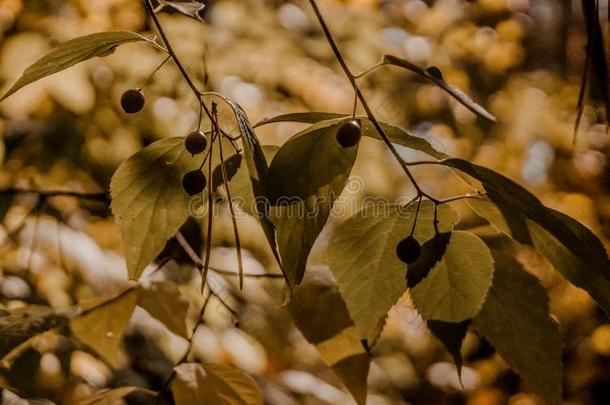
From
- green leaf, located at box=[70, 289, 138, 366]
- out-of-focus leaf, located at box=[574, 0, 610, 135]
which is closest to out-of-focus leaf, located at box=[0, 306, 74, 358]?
green leaf, located at box=[70, 289, 138, 366]

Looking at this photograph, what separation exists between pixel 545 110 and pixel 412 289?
2644mm

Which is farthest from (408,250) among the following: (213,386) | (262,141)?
(262,141)

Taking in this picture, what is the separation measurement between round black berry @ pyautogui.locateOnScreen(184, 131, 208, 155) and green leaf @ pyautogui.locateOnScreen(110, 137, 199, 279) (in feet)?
0.12

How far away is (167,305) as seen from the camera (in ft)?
2.56

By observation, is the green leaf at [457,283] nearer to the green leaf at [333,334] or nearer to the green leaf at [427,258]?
the green leaf at [427,258]

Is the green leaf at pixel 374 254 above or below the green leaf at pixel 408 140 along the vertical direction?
below

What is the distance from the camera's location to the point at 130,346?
1611 mm

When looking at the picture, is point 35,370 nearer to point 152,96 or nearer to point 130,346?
point 130,346

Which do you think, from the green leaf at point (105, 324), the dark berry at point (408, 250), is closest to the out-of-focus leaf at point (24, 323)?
the green leaf at point (105, 324)

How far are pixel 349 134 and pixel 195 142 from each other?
5.4 inches

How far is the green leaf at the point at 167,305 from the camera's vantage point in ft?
2.50

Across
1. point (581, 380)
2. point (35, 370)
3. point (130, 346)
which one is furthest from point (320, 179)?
point (581, 380)

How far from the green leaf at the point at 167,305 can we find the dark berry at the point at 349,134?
1.23 feet

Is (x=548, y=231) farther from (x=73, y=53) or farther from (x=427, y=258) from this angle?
(x=73, y=53)
